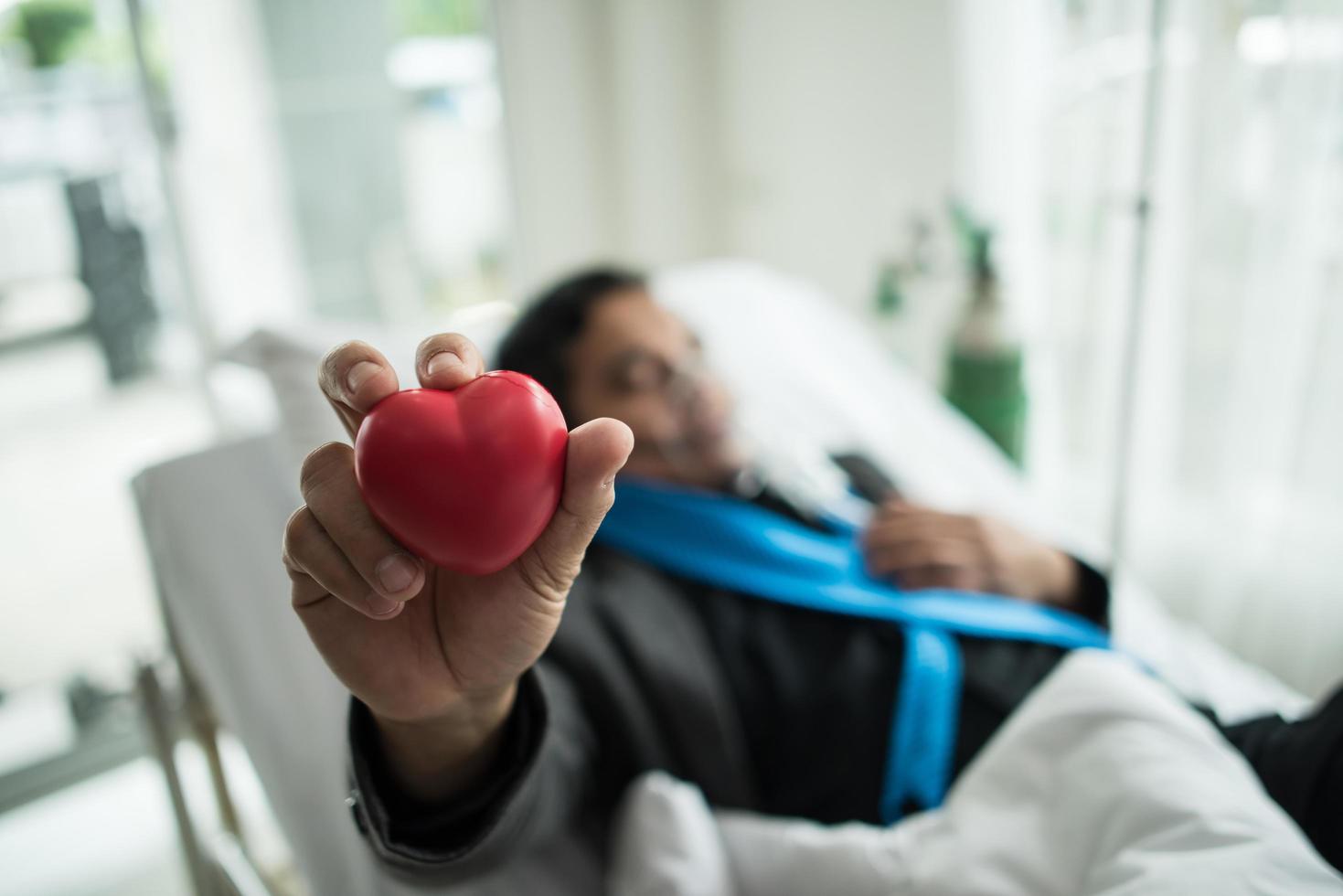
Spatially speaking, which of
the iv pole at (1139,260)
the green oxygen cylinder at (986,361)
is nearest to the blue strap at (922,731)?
the iv pole at (1139,260)

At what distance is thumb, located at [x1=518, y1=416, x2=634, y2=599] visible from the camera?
514 mm

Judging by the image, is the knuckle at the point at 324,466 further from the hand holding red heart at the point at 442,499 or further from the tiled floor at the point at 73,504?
the tiled floor at the point at 73,504

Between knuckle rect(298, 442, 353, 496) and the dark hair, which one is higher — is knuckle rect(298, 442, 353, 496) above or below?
above

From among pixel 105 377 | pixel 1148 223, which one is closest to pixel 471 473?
pixel 1148 223

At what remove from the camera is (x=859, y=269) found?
2.58 m

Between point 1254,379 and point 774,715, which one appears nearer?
point 774,715

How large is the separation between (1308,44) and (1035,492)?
3.22ft

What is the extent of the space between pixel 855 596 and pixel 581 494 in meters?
0.68

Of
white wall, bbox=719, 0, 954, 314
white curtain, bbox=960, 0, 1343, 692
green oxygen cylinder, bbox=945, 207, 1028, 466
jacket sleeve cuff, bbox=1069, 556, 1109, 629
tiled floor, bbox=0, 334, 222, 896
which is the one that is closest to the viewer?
jacket sleeve cuff, bbox=1069, 556, 1109, 629

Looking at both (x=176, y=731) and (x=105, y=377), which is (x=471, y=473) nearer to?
(x=176, y=731)

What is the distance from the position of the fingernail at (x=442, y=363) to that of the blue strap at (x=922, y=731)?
2.36 feet

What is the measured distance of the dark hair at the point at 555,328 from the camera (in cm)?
130

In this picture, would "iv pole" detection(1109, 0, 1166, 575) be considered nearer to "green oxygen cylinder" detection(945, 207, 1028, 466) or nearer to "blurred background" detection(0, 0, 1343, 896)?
"blurred background" detection(0, 0, 1343, 896)

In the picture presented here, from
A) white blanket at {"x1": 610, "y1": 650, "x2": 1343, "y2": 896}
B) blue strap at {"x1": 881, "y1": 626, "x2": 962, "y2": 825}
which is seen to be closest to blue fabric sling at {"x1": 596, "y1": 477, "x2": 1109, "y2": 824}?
blue strap at {"x1": 881, "y1": 626, "x2": 962, "y2": 825}
